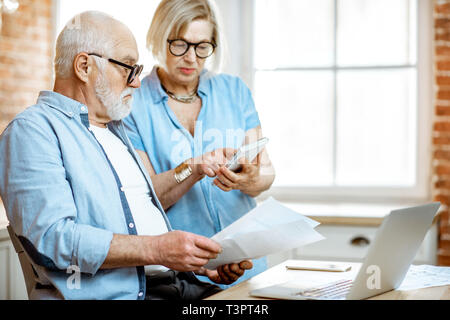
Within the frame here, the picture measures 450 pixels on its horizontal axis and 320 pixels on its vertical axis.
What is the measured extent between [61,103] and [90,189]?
0.20 m

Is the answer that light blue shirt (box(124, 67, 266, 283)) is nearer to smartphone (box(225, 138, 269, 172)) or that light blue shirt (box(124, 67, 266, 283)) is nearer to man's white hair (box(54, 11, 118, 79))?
smartphone (box(225, 138, 269, 172))

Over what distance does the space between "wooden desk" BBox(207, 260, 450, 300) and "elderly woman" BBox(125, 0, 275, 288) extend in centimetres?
33

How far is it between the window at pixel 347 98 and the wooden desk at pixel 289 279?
63.7 inches

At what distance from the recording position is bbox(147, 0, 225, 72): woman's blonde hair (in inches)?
61.6

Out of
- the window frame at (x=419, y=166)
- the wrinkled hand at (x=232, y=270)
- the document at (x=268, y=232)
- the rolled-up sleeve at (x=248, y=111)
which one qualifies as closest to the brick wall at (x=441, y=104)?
the window frame at (x=419, y=166)

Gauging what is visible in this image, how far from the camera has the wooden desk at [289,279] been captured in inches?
41.1

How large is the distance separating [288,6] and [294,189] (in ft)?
3.18

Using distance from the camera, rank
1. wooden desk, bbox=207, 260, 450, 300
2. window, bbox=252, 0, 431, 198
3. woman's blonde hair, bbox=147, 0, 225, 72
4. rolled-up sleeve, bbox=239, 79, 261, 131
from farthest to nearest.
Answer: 1. window, bbox=252, 0, 431, 198
2. rolled-up sleeve, bbox=239, 79, 261, 131
3. woman's blonde hair, bbox=147, 0, 225, 72
4. wooden desk, bbox=207, 260, 450, 300

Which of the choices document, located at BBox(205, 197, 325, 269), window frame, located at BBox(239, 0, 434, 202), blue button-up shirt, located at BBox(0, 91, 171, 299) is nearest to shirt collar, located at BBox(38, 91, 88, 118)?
blue button-up shirt, located at BBox(0, 91, 171, 299)

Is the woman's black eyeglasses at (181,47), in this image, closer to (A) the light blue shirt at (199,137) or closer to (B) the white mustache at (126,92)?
(A) the light blue shirt at (199,137)

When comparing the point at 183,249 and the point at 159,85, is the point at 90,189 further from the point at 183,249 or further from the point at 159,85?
the point at 159,85

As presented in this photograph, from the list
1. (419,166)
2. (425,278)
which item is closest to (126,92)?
(425,278)

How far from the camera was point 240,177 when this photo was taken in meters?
1.50

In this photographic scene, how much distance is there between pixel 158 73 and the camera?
1.66 m
